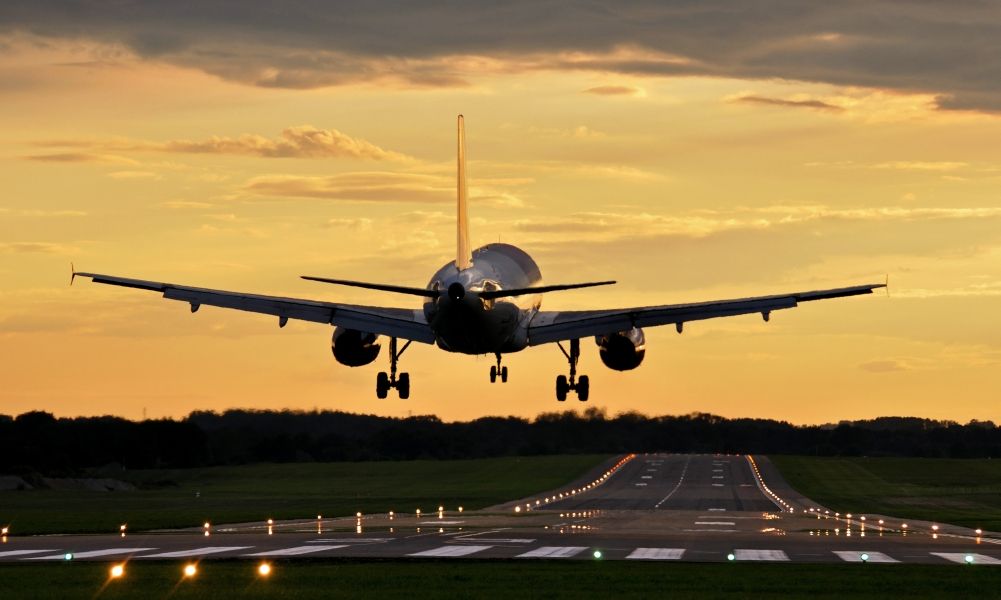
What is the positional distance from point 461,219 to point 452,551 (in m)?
19.2

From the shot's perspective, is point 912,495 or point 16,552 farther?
point 912,495

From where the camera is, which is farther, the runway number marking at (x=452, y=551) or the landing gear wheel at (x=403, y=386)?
the landing gear wheel at (x=403, y=386)

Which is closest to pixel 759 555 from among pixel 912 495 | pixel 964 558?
pixel 964 558

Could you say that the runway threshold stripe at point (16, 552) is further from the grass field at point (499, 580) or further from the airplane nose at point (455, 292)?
the airplane nose at point (455, 292)

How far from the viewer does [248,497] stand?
15600cm

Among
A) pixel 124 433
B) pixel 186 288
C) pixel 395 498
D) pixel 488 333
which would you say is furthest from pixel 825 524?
pixel 124 433

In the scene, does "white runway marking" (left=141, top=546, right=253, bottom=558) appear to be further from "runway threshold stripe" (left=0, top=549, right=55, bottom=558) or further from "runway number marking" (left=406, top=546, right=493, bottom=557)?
"runway number marking" (left=406, top=546, right=493, bottom=557)

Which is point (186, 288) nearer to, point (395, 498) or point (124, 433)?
point (395, 498)

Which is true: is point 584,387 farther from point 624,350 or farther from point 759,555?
point 759,555

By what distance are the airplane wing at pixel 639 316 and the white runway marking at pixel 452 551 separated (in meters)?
14.7

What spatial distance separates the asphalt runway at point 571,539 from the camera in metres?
62.9

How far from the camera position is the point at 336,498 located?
502ft

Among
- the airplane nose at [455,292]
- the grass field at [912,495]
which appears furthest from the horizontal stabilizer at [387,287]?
the grass field at [912,495]

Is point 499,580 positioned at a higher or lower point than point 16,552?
lower
